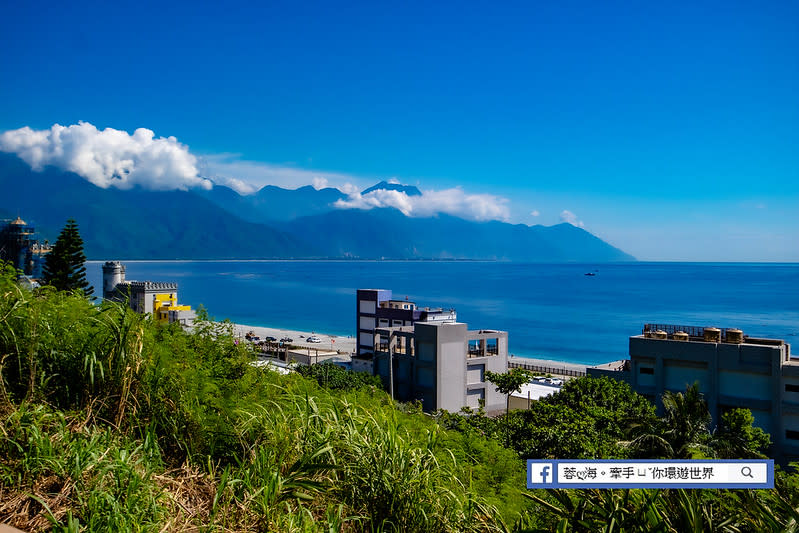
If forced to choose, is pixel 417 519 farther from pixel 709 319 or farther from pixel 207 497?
pixel 709 319

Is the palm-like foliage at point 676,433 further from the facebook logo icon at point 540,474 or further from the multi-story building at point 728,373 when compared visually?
the facebook logo icon at point 540,474

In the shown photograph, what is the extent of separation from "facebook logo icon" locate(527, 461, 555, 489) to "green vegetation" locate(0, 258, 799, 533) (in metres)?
0.27

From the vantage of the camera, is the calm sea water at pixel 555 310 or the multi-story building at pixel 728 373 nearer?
the multi-story building at pixel 728 373

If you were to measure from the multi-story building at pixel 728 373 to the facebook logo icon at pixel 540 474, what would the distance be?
18.3 meters

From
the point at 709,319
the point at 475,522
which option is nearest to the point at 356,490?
the point at 475,522

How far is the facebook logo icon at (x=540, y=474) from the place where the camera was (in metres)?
2.67

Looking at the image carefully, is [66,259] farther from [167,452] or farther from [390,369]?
[167,452]

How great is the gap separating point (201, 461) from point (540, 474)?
7.60 ft

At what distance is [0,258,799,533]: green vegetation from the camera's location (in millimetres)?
3039

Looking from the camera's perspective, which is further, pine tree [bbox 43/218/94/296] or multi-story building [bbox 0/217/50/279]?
multi-story building [bbox 0/217/50/279]

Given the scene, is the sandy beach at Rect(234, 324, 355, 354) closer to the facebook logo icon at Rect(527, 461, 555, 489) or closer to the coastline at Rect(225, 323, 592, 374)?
the coastline at Rect(225, 323, 592, 374)

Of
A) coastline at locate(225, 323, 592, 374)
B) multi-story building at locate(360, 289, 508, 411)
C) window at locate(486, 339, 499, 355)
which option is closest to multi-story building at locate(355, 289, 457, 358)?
coastline at locate(225, 323, 592, 374)

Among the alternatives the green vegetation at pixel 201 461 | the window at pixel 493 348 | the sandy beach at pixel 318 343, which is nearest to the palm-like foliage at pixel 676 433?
the green vegetation at pixel 201 461

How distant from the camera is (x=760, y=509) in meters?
2.92
